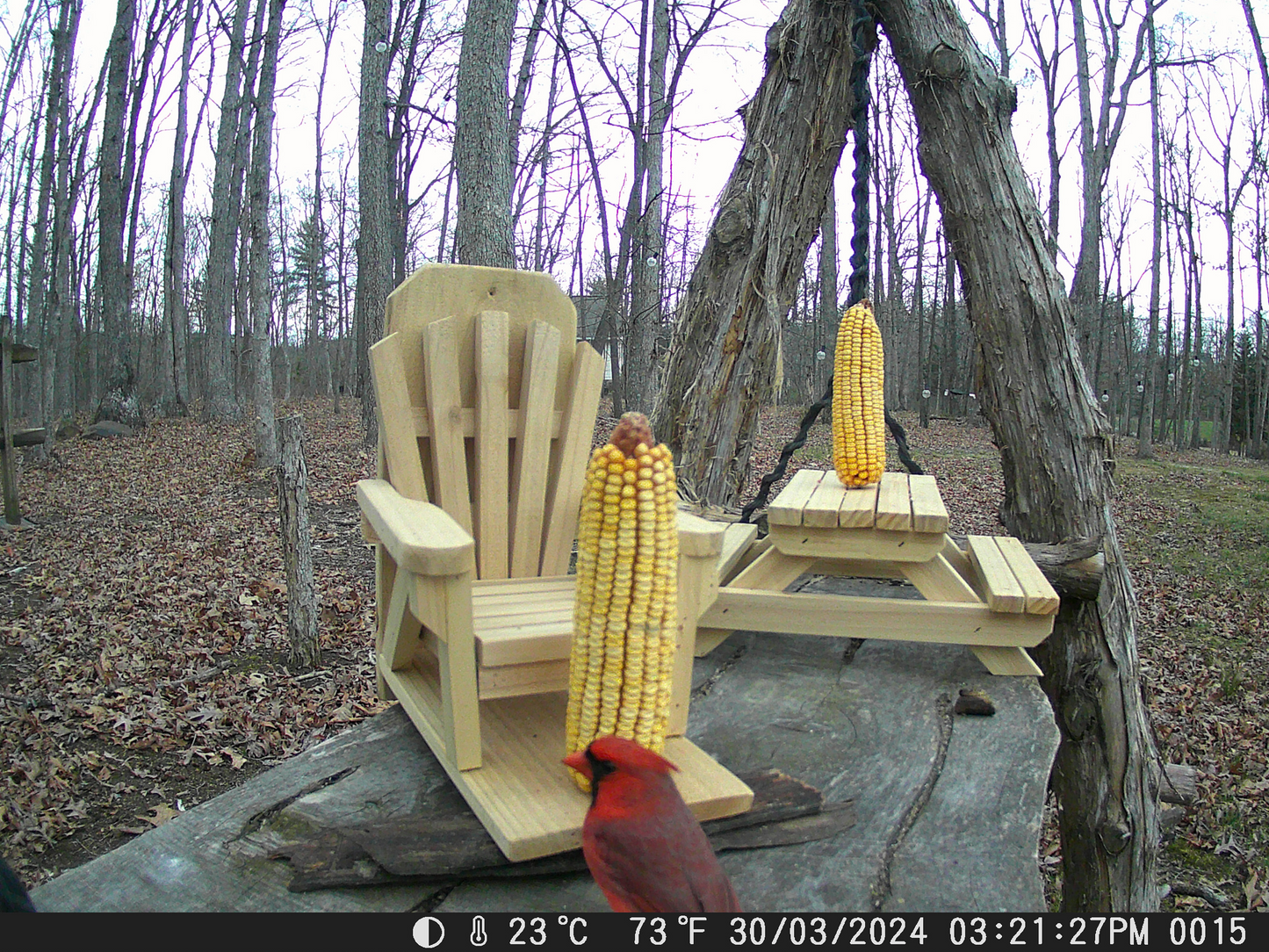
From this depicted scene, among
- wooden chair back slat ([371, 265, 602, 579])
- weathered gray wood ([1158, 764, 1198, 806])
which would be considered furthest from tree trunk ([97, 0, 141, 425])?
weathered gray wood ([1158, 764, 1198, 806])

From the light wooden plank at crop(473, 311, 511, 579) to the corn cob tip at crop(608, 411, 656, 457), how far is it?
0.85 metres

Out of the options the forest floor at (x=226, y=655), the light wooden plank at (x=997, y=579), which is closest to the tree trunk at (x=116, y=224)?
the forest floor at (x=226, y=655)

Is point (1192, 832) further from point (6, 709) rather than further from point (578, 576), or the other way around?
point (6, 709)

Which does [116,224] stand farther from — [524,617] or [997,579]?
[997,579]

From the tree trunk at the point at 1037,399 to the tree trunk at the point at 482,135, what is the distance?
3015 millimetres

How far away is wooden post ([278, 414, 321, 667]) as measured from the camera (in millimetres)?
4762

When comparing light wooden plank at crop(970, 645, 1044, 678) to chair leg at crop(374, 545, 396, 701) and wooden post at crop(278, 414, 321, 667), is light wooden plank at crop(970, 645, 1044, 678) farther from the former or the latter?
wooden post at crop(278, 414, 321, 667)

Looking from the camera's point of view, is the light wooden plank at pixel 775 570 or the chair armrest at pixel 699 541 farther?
the light wooden plank at pixel 775 570

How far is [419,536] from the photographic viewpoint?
5.21 ft

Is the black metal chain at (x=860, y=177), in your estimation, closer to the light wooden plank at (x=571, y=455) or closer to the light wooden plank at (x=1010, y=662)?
the light wooden plank at (x=1010, y=662)

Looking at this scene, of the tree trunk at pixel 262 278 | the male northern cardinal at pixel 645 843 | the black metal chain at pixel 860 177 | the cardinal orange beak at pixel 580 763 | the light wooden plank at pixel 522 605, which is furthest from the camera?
the tree trunk at pixel 262 278

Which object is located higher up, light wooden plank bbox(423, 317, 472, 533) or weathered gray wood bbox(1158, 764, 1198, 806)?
light wooden plank bbox(423, 317, 472, 533)

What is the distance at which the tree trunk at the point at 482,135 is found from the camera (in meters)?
5.53
